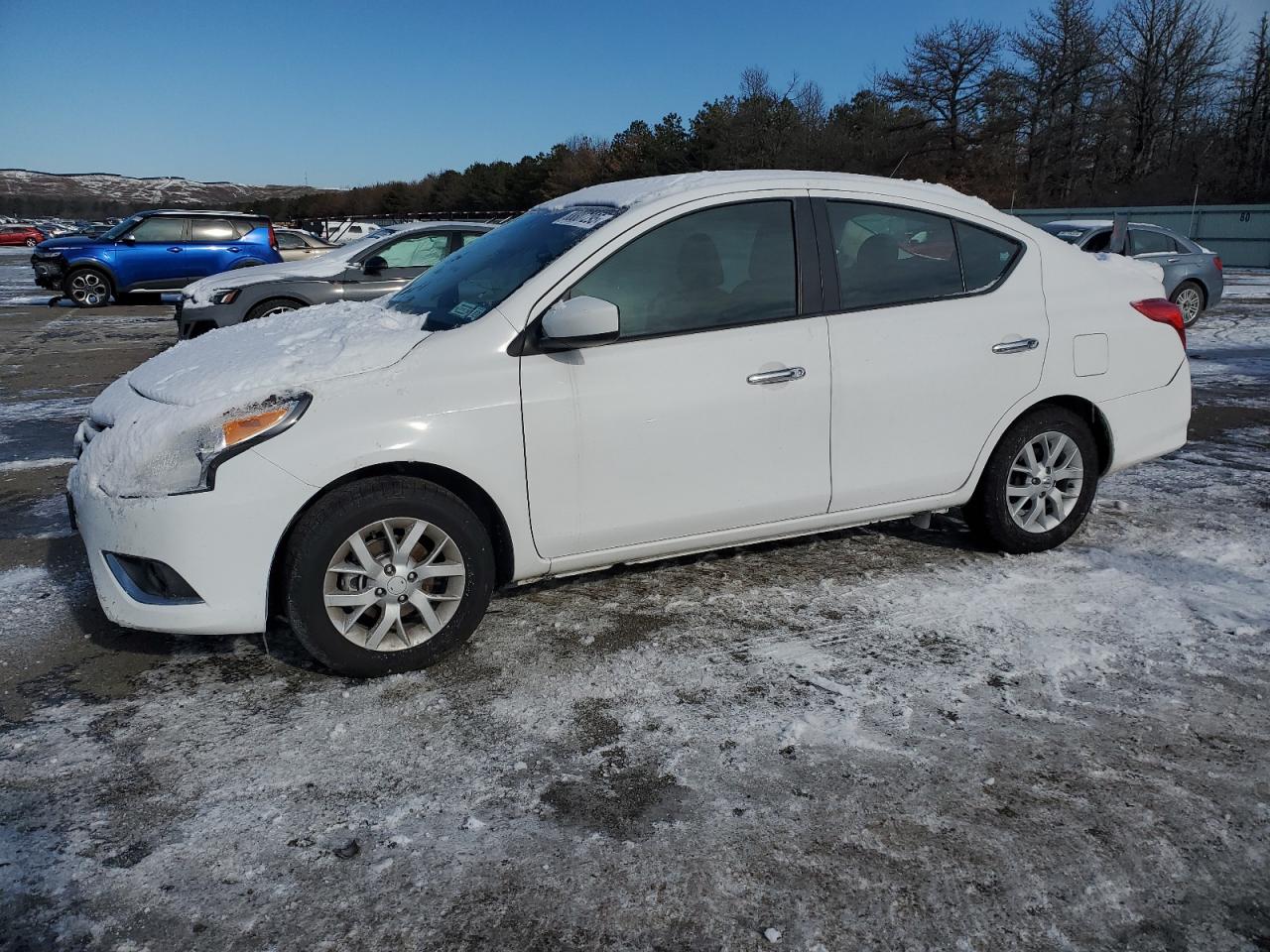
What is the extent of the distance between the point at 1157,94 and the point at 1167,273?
138 ft

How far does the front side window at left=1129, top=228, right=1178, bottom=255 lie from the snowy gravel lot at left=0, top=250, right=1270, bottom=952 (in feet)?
32.6

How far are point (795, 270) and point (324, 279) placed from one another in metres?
7.11

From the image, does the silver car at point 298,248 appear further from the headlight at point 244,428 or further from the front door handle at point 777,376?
the front door handle at point 777,376

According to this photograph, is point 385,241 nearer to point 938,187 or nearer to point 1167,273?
point 938,187

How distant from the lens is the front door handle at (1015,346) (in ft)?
13.8

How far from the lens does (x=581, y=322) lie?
11.2 feet

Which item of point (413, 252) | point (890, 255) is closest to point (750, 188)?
point (890, 255)

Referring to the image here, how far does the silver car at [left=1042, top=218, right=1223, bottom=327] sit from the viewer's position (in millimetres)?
12930

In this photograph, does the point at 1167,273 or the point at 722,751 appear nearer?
the point at 722,751

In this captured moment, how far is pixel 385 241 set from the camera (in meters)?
10.3

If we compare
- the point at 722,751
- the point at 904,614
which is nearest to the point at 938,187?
the point at 904,614

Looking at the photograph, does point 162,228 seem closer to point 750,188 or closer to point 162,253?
point 162,253

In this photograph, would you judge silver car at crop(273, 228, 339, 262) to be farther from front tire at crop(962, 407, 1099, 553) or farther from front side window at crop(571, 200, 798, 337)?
front tire at crop(962, 407, 1099, 553)

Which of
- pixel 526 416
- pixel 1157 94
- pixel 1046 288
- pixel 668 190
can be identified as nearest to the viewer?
pixel 526 416
